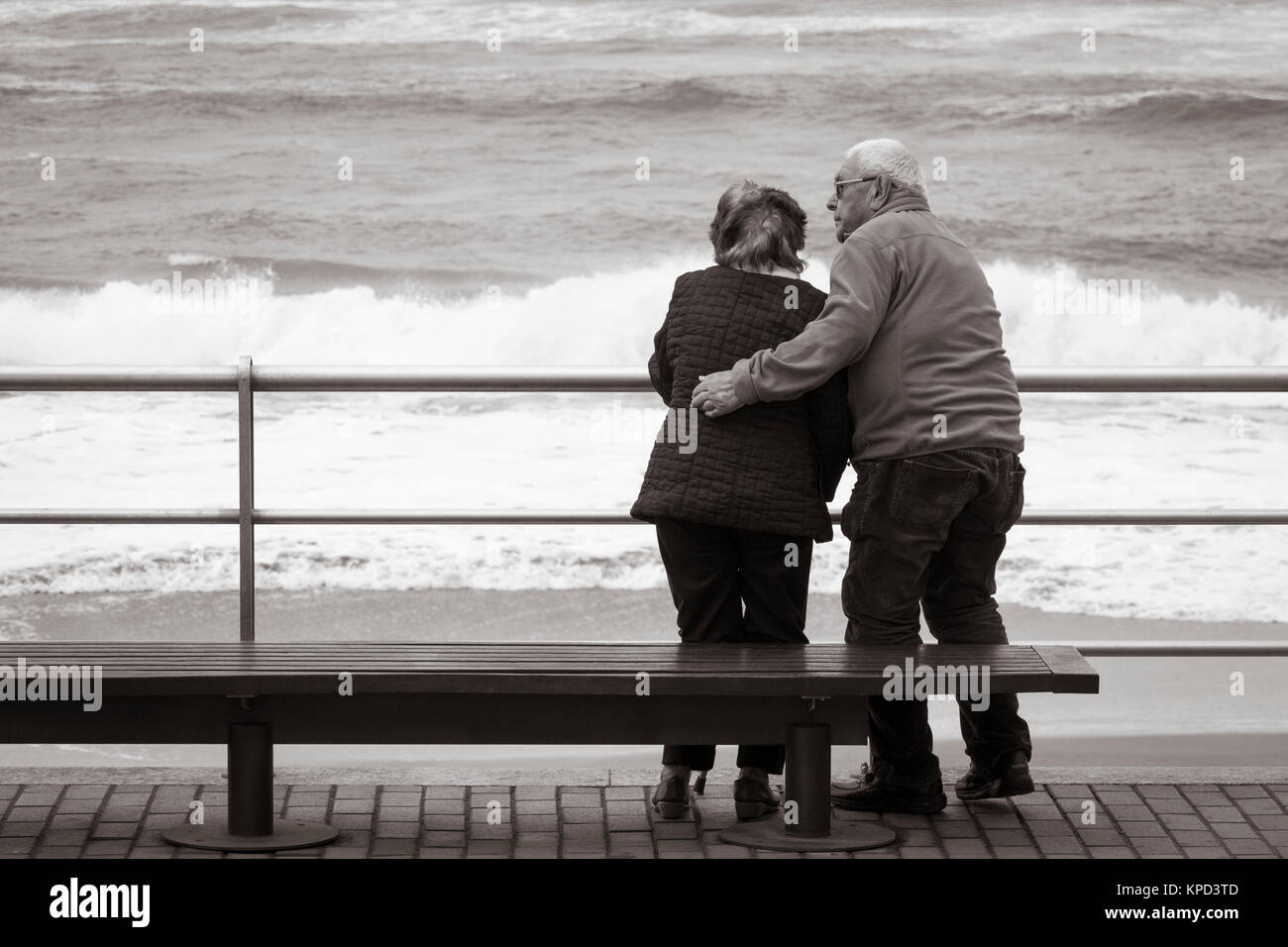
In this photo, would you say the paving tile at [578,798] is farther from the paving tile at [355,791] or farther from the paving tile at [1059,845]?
the paving tile at [1059,845]

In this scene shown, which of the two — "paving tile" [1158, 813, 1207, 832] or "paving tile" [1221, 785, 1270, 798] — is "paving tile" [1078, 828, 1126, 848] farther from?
"paving tile" [1221, 785, 1270, 798]

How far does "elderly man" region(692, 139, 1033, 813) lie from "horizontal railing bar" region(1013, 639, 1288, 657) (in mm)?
460

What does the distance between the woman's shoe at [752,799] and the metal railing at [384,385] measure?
2.00 ft

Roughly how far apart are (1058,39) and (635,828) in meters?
25.4

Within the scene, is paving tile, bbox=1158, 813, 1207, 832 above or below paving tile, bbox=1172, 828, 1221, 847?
below

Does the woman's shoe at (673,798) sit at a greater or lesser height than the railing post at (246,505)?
lesser

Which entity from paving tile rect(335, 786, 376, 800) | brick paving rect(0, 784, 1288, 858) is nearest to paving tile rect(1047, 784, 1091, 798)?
brick paving rect(0, 784, 1288, 858)

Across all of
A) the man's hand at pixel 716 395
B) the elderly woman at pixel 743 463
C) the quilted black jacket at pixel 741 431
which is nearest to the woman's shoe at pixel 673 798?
the elderly woman at pixel 743 463

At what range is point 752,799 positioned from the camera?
3.93 metres

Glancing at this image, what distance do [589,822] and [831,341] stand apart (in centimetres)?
109

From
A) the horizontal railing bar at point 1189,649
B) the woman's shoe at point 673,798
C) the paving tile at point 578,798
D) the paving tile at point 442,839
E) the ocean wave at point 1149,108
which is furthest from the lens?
the ocean wave at point 1149,108

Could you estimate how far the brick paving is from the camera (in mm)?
3676

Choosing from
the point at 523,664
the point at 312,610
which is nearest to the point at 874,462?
the point at 523,664

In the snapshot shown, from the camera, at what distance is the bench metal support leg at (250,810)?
361 centimetres
